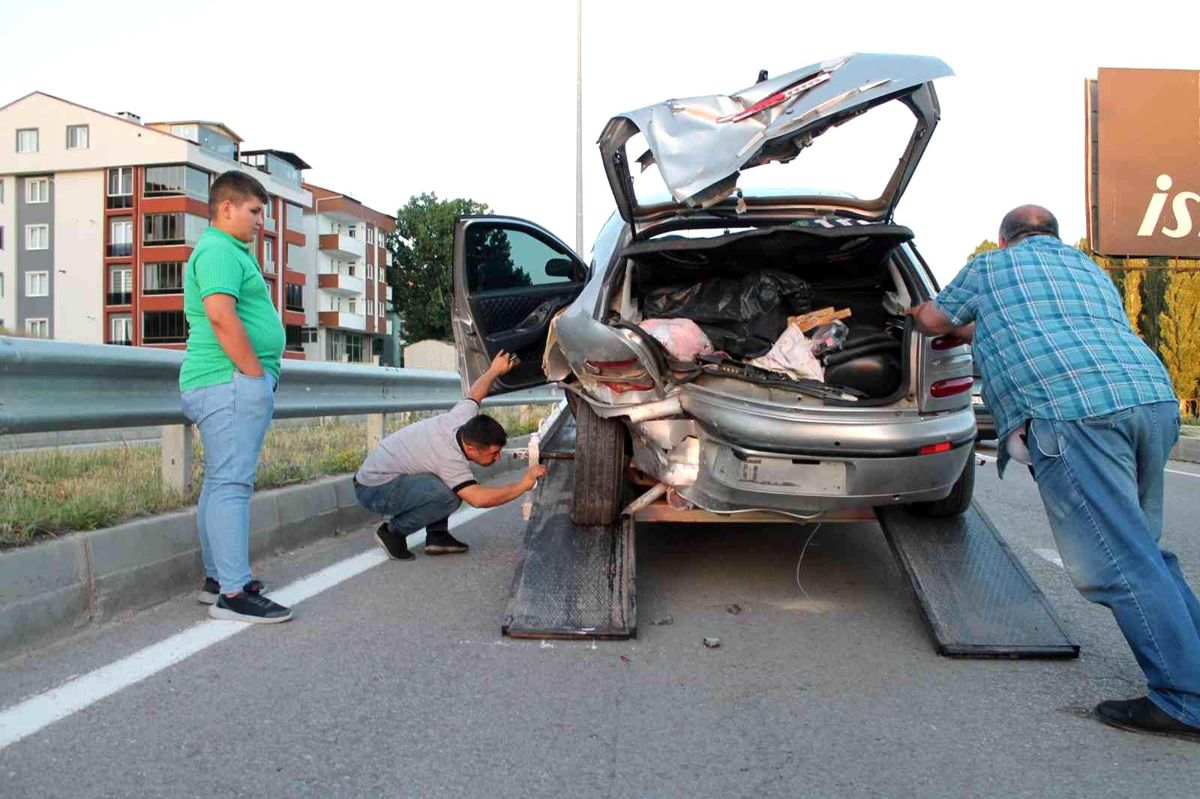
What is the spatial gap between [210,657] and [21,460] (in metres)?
2.65

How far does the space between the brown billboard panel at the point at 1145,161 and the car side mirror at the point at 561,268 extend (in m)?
15.9

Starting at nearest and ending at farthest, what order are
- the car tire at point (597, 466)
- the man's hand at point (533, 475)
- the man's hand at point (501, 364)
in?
1. the car tire at point (597, 466)
2. the man's hand at point (533, 475)
3. the man's hand at point (501, 364)

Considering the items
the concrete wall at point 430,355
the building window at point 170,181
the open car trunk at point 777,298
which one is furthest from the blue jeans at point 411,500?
the building window at point 170,181

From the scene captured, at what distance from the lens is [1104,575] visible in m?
3.16

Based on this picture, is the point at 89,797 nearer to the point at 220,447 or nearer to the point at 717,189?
the point at 220,447

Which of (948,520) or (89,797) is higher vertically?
(948,520)

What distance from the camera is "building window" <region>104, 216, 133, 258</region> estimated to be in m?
52.7

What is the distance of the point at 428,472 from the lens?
5277mm

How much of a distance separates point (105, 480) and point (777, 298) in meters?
3.58

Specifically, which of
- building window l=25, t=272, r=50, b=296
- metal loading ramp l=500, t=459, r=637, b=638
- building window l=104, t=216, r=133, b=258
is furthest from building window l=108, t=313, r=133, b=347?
metal loading ramp l=500, t=459, r=637, b=638

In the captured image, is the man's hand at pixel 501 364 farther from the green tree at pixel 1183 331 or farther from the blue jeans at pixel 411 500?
the green tree at pixel 1183 331

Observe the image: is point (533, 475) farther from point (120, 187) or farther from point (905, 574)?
point (120, 187)

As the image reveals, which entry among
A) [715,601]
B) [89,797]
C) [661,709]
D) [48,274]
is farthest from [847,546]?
[48,274]

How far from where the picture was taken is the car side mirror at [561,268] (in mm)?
6348
